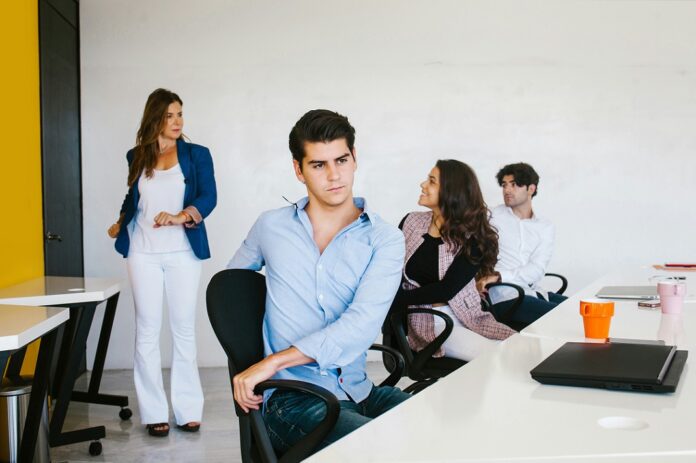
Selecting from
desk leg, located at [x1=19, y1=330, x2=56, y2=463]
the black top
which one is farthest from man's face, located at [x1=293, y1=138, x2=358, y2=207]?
desk leg, located at [x1=19, y1=330, x2=56, y2=463]

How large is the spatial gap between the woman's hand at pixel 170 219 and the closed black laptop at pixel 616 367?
8.23 feet

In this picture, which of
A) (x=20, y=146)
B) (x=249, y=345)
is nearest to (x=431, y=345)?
(x=249, y=345)

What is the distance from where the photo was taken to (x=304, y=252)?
2162 mm

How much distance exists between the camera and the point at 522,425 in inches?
47.7

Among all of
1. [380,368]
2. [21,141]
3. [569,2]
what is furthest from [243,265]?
[569,2]

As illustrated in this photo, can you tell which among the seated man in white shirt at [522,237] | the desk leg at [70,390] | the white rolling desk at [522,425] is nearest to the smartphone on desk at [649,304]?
the white rolling desk at [522,425]

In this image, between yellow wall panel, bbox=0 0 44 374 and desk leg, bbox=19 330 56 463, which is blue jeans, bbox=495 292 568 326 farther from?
yellow wall panel, bbox=0 0 44 374

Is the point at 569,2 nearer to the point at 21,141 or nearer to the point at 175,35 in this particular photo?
the point at 175,35

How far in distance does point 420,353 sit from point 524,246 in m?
1.79

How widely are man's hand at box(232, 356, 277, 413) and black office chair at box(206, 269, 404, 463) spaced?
18 mm

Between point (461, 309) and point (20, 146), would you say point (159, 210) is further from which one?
point (461, 309)

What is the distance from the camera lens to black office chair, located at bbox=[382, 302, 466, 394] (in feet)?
9.90

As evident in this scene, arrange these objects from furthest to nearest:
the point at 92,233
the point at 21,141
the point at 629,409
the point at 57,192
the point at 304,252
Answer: the point at 92,233 → the point at 57,192 → the point at 21,141 → the point at 304,252 → the point at 629,409

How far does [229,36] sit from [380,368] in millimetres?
2657
